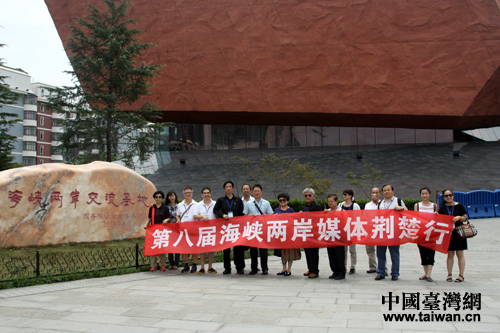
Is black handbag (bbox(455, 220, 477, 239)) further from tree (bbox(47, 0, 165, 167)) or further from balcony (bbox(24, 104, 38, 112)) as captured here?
balcony (bbox(24, 104, 38, 112))

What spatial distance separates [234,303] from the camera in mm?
4918

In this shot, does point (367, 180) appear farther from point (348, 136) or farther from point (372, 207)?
point (372, 207)

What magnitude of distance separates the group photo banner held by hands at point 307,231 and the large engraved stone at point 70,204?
3.57 metres

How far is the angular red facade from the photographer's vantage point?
2156cm

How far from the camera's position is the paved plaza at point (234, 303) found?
13.1 feet

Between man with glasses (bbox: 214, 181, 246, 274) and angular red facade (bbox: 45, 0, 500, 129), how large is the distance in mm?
16543

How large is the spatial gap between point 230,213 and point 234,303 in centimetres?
237

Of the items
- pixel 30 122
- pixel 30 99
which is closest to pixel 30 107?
pixel 30 99

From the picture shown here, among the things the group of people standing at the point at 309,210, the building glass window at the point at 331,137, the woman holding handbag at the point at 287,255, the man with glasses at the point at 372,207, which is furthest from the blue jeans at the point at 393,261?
the building glass window at the point at 331,137

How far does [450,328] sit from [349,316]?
95cm

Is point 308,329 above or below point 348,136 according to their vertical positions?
below

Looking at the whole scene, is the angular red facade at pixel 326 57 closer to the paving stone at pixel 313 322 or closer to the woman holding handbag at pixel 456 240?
the woman holding handbag at pixel 456 240

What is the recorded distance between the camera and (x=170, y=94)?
2380 cm

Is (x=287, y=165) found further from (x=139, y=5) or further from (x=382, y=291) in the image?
(x=382, y=291)
